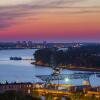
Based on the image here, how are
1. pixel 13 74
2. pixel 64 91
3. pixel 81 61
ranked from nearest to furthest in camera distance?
pixel 64 91
pixel 13 74
pixel 81 61

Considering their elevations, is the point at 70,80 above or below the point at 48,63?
below

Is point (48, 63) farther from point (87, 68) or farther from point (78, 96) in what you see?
point (78, 96)

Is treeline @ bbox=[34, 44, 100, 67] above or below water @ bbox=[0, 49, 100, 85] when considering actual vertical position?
above

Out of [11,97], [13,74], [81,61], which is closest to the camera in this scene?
[11,97]

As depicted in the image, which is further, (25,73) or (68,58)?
(68,58)

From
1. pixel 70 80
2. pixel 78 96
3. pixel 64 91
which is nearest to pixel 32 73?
pixel 70 80

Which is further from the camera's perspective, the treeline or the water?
the treeline

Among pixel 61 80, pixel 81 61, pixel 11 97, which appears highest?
pixel 81 61

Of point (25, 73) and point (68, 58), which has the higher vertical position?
point (68, 58)

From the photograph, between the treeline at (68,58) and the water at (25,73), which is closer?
the water at (25,73)

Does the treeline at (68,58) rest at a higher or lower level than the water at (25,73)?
higher

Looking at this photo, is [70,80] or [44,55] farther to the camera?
[44,55]
